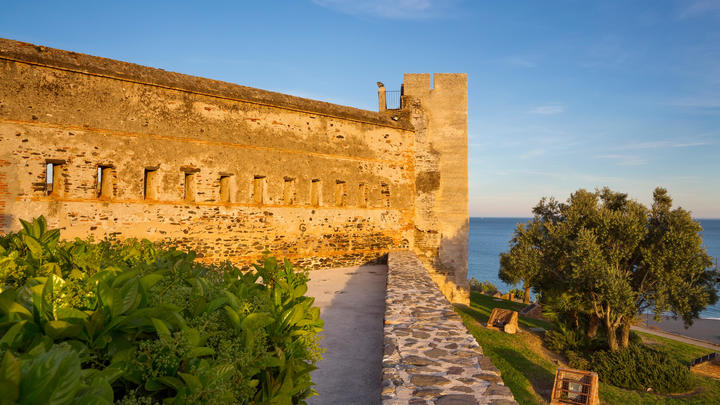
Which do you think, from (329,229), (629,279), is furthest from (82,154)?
(629,279)

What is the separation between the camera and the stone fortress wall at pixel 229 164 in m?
8.99

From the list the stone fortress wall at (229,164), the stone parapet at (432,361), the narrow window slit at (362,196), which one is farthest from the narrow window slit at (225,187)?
the stone parapet at (432,361)

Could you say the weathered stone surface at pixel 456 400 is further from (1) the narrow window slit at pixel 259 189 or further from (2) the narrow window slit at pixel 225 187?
(1) the narrow window slit at pixel 259 189

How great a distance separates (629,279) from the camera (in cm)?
1412

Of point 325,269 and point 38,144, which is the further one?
point 325,269

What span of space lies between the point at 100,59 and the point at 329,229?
7.78m

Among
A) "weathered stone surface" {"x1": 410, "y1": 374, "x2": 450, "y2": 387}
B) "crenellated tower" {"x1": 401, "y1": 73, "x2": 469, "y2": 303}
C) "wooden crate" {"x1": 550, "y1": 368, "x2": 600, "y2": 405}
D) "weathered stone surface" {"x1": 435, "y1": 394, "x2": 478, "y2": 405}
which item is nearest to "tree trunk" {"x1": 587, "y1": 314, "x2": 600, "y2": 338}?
"crenellated tower" {"x1": 401, "y1": 73, "x2": 469, "y2": 303}

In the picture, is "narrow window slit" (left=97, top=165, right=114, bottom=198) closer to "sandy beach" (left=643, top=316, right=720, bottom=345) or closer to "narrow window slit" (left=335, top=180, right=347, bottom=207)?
"narrow window slit" (left=335, top=180, right=347, bottom=207)

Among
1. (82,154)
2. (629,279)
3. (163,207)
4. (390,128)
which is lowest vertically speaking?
(629,279)

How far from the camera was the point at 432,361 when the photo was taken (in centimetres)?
414

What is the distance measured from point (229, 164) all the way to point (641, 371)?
14438 mm

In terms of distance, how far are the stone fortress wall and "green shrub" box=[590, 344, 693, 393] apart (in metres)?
5.87

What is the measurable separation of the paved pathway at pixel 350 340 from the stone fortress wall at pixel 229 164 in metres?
2.91

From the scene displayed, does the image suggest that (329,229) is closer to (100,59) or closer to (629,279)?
(100,59)
